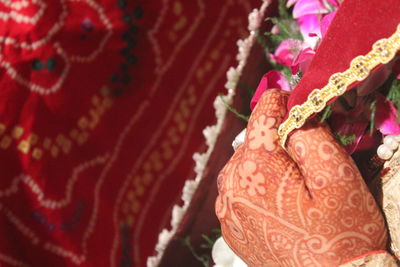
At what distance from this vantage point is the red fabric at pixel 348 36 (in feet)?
1.51

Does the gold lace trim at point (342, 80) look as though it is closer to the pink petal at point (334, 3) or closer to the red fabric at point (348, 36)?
the red fabric at point (348, 36)

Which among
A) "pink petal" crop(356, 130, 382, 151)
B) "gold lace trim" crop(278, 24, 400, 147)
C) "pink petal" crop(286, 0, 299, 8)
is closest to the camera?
"gold lace trim" crop(278, 24, 400, 147)

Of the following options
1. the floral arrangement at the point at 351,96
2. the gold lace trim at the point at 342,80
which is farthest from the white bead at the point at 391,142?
the gold lace trim at the point at 342,80

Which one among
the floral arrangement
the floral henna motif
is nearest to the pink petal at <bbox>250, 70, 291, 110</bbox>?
the floral arrangement

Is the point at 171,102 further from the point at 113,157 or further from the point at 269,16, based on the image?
the point at 269,16

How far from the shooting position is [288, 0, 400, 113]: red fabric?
0.46m

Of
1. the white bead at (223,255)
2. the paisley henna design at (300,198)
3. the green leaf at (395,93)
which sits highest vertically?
the green leaf at (395,93)

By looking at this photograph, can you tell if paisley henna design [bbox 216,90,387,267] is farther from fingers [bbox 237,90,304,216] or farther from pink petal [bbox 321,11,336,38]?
pink petal [bbox 321,11,336,38]

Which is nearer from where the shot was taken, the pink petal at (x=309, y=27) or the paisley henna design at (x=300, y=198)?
the paisley henna design at (x=300, y=198)

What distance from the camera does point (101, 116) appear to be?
101cm

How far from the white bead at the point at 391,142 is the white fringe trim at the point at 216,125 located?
262 mm

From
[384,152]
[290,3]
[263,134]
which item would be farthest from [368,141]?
[290,3]

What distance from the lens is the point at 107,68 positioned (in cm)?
99

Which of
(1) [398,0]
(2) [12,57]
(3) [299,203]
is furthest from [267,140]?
(2) [12,57]
